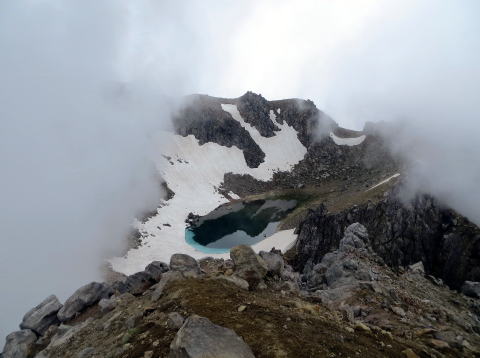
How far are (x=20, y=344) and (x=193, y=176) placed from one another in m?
99.5

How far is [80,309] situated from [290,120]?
152559 mm

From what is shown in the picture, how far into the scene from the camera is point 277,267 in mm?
22672

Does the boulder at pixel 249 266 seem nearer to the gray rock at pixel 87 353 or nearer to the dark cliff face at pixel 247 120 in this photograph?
the gray rock at pixel 87 353

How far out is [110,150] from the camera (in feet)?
351

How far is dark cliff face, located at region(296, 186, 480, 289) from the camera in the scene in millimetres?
56931

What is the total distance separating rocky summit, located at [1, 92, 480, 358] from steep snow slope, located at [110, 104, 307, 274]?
0.55 meters

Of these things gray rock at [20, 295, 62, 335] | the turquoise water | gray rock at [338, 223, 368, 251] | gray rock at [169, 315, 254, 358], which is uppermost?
the turquoise water

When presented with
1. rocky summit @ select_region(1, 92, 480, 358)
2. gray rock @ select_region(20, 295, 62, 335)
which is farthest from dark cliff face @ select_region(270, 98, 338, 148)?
gray rock @ select_region(20, 295, 62, 335)

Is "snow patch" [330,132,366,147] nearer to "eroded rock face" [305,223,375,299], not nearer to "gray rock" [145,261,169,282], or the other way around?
"eroded rock face" [305,223,375,299]

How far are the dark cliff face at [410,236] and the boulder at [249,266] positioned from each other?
3617 centimetres

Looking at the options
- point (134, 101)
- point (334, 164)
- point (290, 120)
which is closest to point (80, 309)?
point (134, 101)

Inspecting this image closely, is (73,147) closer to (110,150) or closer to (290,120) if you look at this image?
(110,150)

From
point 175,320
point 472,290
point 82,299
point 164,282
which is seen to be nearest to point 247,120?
point 472,290

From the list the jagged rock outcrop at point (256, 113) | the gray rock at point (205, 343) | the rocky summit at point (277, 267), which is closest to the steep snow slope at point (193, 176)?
the rocky summit at point (277, 267)
